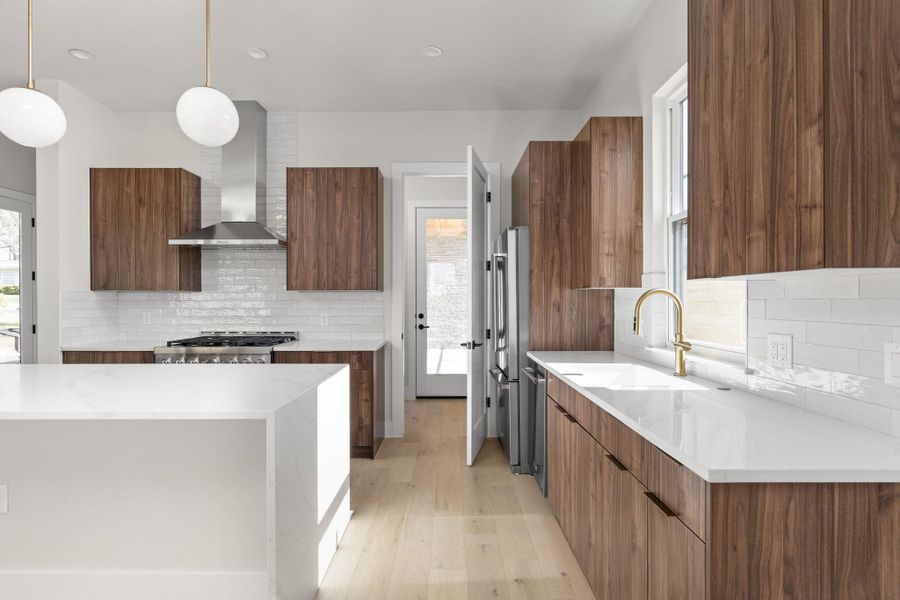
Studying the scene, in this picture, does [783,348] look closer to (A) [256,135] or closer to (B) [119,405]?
(B) [119,405]

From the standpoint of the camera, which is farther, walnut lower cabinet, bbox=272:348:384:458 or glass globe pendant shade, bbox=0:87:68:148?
walnut lower cabinet, bbox=272:348:384:458

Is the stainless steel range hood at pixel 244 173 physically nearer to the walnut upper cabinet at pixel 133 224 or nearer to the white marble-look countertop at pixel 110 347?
the walnut upper cabinet at pixel 133 224

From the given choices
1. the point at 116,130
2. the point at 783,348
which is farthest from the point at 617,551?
the point at 116,130

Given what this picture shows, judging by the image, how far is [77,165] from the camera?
13.1 ft

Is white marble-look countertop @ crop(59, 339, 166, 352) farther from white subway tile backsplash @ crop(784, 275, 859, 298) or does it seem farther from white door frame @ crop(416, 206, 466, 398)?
white subway tile backsplash @ crop(784, 275, 859, 298)

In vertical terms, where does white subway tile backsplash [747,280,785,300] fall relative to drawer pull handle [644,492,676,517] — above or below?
above

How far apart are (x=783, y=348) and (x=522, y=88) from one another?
294 cm

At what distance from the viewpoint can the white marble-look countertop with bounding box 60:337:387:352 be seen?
152 inches

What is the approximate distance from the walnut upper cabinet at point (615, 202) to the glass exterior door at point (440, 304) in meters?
3.07

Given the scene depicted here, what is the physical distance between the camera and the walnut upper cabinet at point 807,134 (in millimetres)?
1067


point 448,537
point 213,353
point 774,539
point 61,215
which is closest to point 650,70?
point 774,539

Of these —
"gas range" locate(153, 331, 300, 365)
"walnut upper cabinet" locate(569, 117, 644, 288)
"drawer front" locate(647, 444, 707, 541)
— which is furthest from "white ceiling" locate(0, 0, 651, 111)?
"drawer front" locate(647, 444, 707, 541)

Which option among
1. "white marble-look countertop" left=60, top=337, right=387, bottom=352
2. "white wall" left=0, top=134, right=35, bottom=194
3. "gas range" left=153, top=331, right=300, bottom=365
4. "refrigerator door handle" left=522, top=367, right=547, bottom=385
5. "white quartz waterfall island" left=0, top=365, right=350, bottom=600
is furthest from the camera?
"white wall" left=0, top=134, right=35, bottom=194

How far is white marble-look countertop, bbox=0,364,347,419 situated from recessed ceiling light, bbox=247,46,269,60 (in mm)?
2151
